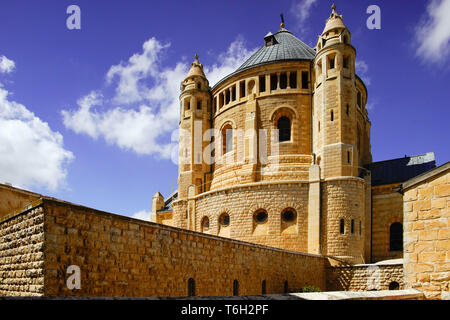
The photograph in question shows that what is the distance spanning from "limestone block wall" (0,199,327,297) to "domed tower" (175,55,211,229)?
1595 cm

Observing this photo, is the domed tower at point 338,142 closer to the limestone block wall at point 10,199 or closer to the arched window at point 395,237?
the arched window at point 395,237

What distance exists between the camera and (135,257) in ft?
31.2

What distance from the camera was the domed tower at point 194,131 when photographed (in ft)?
96.5

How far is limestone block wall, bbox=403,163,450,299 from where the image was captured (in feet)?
22.2

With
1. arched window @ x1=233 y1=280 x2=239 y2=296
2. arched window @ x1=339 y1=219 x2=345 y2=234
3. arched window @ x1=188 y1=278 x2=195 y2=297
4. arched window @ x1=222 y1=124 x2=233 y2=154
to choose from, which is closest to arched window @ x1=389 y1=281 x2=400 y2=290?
arched window @ x1=339 y1=219 x2=345 y2=234

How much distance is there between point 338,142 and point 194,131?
11.7 metres

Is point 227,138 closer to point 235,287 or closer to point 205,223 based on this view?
point 205,223

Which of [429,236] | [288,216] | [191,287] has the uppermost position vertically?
[429,236]

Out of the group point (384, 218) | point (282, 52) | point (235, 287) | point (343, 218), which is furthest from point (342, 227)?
point (282, 52)

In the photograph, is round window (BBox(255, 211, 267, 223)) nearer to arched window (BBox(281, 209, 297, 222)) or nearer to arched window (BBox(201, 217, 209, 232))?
arched window (BBox(281, 209, 297, 222))

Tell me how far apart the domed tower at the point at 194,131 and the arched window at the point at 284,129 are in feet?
21.0

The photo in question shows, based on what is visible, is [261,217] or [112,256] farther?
[261,217]

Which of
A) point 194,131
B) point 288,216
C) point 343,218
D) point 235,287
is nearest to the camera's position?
point 235,287
